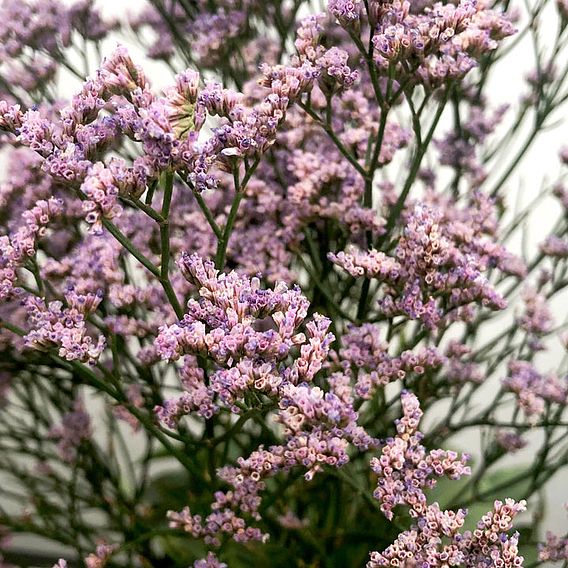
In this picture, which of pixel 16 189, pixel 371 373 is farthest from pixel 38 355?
pixel 371 373

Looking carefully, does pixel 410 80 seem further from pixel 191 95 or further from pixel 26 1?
pixel 26 1

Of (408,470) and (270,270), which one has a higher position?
(270,270)

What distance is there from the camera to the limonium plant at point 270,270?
0.35 meters

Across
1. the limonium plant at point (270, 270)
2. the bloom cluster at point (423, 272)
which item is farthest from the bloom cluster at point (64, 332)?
the bloom cluster at point (423, 272)

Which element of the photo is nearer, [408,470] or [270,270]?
[408,470]

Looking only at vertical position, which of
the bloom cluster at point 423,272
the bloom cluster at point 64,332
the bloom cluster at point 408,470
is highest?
the bloom cluster at point 423,272

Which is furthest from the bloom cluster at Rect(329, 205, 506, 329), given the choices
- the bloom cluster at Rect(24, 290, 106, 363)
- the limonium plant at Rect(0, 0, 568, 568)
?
the bloom cluster at Rect(24, 290, 106, 363)

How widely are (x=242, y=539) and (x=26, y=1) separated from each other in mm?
491

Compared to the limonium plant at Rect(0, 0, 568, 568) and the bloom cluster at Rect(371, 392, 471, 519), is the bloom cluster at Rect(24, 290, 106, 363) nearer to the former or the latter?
the limonium plant at Rect(0, 0, 568, 568)

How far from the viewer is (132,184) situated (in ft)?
1.13

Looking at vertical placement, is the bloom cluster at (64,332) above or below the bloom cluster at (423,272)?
below

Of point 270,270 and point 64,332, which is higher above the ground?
point 270,270

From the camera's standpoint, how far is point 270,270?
51 centimetres

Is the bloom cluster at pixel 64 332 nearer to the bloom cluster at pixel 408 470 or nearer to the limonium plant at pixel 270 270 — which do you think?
the limonium plant at pixel 270 270
